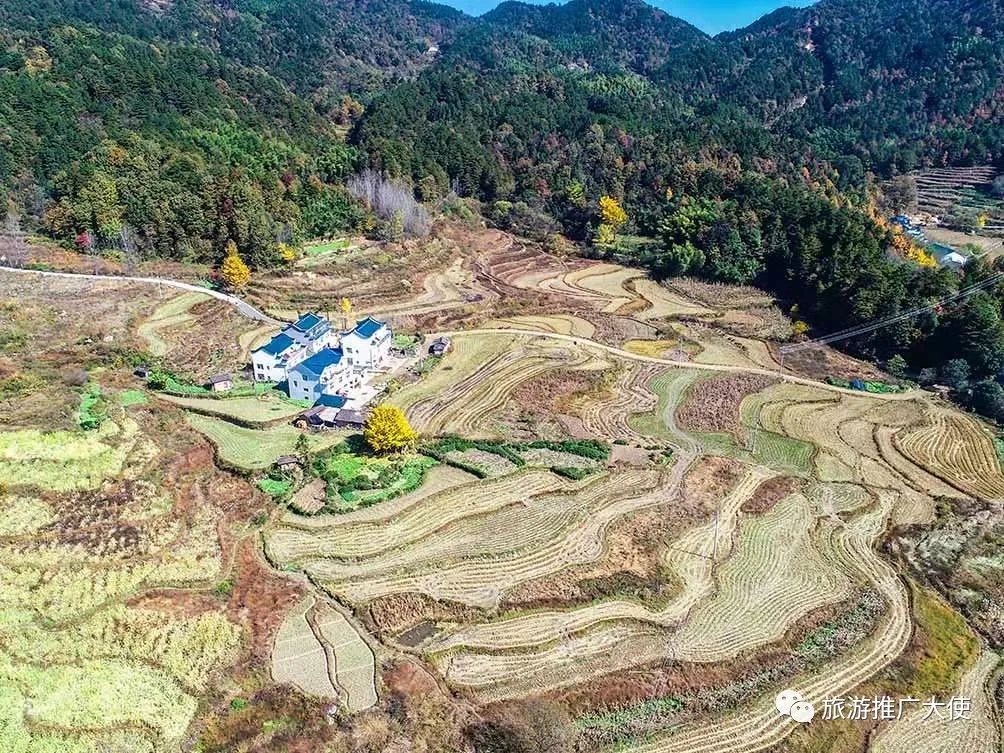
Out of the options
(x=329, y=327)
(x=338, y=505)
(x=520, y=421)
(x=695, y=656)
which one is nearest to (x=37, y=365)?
(x=329, y=327)

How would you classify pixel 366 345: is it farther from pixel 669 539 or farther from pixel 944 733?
pixel 944 733

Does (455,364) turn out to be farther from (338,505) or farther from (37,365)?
(37,365)

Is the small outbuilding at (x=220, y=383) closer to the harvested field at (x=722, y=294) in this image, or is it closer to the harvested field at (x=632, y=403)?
the harvested field at (x=632, y=403)

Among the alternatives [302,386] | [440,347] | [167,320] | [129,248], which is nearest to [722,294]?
[440,347]

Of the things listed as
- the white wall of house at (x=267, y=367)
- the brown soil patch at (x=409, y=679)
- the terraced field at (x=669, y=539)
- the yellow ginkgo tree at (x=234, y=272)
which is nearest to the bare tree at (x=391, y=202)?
the yellow ginkgo tree at (x=234, y=272)

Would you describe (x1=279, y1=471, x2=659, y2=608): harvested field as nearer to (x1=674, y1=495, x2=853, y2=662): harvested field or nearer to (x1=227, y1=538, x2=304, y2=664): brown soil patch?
(x1=227, y1=538, x2=304, y2=664): brown soil patch

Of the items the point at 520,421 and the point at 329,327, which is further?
the point at 329,327

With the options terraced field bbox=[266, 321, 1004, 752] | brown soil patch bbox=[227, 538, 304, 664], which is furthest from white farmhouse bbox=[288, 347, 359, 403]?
brown soil patch bbox=[227, 538, 304, 664]

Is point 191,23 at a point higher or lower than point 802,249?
higher
